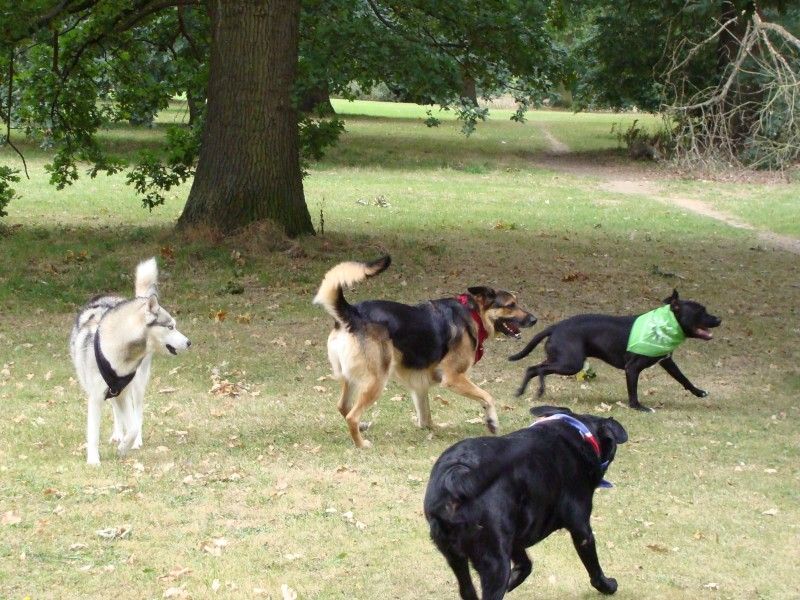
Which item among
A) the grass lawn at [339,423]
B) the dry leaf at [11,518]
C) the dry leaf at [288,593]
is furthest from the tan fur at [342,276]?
the dry leaf at [288,593]

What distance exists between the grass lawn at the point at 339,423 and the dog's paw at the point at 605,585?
112 millimetres

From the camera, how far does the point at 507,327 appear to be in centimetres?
920

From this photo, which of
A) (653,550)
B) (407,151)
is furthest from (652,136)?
(653,550)

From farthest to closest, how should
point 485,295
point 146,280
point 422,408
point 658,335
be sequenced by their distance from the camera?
point 658,335 < point 485,295 < point 422,408 < point 146,280

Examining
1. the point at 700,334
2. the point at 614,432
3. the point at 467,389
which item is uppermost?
the point at 614,432

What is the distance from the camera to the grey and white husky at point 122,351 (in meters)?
7.78

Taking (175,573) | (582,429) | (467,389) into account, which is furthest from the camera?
(467,389)

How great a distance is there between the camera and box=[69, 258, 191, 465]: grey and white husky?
778cm

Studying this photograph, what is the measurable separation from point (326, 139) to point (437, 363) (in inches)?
378

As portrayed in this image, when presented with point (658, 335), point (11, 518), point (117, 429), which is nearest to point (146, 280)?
point (117, 429)

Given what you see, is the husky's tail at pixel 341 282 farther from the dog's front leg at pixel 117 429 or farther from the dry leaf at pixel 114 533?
the dry leaf at pixel 114 533

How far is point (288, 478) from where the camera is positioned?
756 centimetres

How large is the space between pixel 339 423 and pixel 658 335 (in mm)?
3066

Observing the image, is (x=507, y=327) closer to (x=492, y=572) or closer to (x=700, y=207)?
(x=492, y=572)
